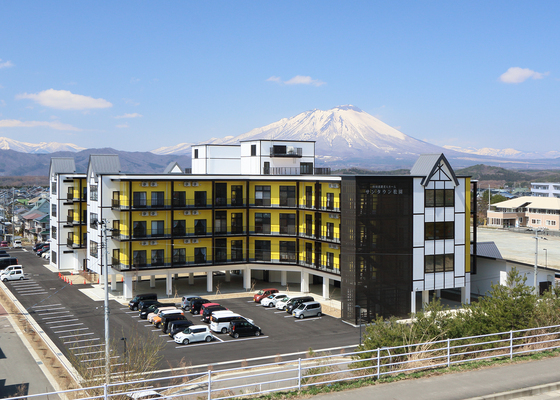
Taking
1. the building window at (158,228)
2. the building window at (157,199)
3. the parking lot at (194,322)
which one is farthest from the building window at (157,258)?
the parking lot at (194,322)

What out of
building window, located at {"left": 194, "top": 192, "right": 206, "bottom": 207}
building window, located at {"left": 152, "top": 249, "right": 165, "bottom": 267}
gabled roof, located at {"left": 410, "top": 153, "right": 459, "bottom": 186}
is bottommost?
building window, located at {"left": 152, "top": 249, "right": 165, "bottom": 267}

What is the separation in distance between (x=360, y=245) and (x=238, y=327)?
477 inches

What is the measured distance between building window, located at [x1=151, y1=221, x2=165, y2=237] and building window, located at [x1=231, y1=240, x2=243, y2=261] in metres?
7.22

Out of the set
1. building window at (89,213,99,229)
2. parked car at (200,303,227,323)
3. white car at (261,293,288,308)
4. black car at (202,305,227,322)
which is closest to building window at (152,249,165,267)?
building window at (89,213,99,229)

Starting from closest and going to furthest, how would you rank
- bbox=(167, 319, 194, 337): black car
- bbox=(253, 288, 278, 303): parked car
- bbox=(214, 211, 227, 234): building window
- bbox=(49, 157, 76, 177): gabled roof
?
bbox=(167, 319, 194, 337): black car, bbox=(253, 288, 278, 303): parked car, bbox=(214, 211, 227, 234): building window, bbox=(49, 157, 76, 177): gabled roof

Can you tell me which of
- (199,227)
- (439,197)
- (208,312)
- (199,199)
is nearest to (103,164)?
(199,199)

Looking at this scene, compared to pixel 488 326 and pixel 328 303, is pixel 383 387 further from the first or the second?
pixel 328 303

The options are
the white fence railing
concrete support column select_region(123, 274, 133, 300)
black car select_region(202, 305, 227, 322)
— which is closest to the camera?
the white fence railing

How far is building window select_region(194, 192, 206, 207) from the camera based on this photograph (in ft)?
173

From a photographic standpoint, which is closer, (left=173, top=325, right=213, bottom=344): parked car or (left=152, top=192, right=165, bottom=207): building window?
(left=173, top=325, right=213, bottom=344): parked car

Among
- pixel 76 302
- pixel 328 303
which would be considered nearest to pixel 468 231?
pixel 328 303

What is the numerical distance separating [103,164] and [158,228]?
9911mm

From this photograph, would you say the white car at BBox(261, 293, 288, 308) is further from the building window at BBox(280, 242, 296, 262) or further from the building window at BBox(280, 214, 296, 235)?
the building window at BBox(280, 214, 296, 235)

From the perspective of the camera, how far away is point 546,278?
50.8m
